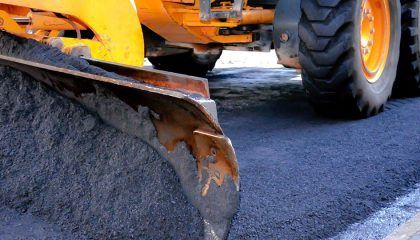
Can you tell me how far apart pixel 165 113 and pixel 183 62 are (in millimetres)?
4587

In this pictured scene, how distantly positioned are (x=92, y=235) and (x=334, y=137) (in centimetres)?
235

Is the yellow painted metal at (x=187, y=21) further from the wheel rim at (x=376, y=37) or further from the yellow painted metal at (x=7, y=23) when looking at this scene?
the yellow painted metal at (x=7, y=23)

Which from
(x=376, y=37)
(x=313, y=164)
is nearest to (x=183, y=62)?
(x=376, y=37)

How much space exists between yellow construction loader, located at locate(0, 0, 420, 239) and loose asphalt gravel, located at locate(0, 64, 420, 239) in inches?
12.9

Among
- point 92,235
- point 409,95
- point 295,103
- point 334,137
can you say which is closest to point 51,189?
point 92,235

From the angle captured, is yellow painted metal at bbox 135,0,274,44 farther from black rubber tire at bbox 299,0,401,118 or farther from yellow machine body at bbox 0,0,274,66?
yellow machine body at bbox 0,0,274,66

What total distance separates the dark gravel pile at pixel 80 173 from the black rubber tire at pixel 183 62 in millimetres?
4045

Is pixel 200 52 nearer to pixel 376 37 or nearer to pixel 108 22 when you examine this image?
pixel 376 37

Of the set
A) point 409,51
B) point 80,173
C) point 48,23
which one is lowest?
point 409,51

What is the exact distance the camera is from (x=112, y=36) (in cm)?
288

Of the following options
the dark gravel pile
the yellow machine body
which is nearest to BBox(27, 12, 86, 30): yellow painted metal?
the yellow machine body

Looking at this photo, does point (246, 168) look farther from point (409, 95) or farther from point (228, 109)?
point (409, 95)

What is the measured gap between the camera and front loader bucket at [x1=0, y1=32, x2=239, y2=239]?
2.17 metres

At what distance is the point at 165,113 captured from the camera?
2.38 m
